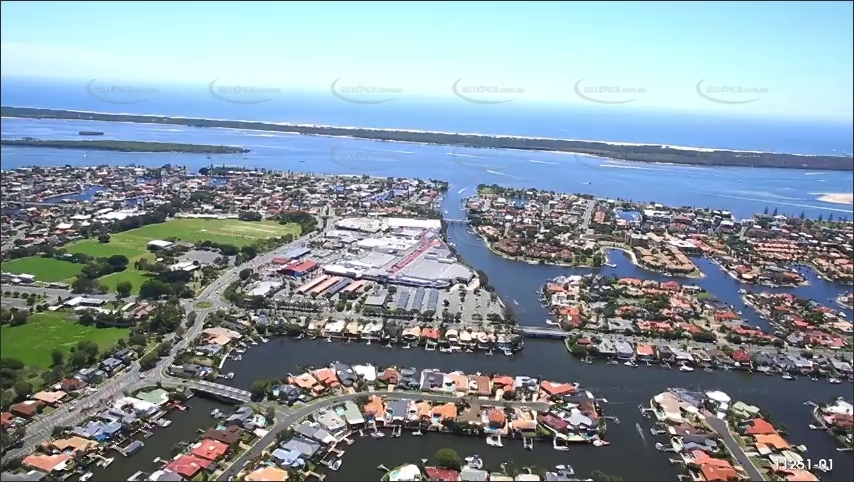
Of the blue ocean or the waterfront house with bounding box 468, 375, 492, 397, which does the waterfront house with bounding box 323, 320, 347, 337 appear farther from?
the blue ocean

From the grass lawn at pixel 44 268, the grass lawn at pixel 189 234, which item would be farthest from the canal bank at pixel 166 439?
the grass lawn at pixel 189 234

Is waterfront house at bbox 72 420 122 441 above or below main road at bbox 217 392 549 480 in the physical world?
below

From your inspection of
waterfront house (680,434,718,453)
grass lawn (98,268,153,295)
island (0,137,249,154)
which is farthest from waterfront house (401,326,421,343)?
island (0,137,249,154)

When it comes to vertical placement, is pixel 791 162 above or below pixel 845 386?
above

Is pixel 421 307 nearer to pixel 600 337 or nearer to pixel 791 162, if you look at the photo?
pixel 600 337

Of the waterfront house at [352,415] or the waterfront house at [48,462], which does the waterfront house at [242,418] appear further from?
the waterfront house at [48,462]

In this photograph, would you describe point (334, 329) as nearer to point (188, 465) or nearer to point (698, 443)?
point (188, 465)

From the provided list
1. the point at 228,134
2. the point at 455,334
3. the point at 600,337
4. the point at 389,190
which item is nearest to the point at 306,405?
the point at 455,334

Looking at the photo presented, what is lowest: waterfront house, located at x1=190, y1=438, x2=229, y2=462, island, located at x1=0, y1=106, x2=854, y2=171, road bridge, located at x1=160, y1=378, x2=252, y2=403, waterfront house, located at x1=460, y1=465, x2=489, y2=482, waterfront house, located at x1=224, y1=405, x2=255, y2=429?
waterfront house, located at x1=190, y1=438, x2=229, y2=462
